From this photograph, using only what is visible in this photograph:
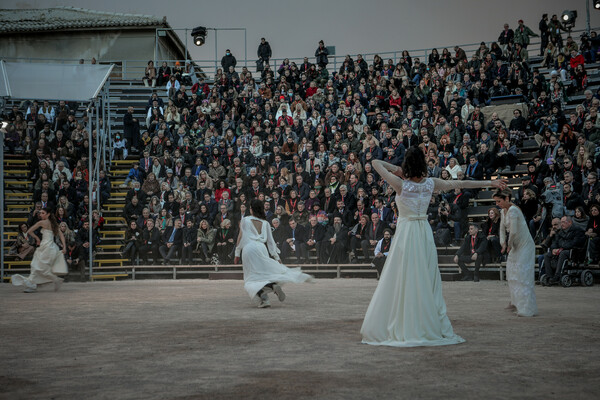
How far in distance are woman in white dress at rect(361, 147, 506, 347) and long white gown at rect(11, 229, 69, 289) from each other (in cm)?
1109

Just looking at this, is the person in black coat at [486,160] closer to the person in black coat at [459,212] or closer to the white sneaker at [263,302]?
the person in black coat at [459,212]

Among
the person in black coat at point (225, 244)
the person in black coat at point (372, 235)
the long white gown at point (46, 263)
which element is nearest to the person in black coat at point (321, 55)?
the person in black coat at point (225, 244)

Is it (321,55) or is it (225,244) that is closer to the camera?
(225,244)

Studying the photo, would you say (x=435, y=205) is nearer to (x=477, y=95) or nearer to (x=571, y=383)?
(x=477, y=95)

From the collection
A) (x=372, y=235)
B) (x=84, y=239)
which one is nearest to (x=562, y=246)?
(x=372, y=235)

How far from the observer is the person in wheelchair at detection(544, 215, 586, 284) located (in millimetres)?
14680

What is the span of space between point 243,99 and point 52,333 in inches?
813

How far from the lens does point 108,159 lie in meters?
27.1

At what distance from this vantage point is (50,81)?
1744 cm

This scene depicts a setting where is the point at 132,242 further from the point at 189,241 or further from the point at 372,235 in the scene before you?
the point at 372,235

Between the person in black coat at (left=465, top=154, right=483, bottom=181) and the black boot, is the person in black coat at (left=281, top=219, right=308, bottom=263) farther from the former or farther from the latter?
the person in black coat at (left=465, top=154, right=483, bottom=181)

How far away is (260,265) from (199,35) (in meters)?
24.4

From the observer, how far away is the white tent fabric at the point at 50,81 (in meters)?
17.3

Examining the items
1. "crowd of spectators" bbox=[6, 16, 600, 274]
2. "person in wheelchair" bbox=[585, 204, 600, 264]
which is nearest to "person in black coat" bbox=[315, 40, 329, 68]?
"crowd of spectators" bbox=[6, 16, 600, 274]
